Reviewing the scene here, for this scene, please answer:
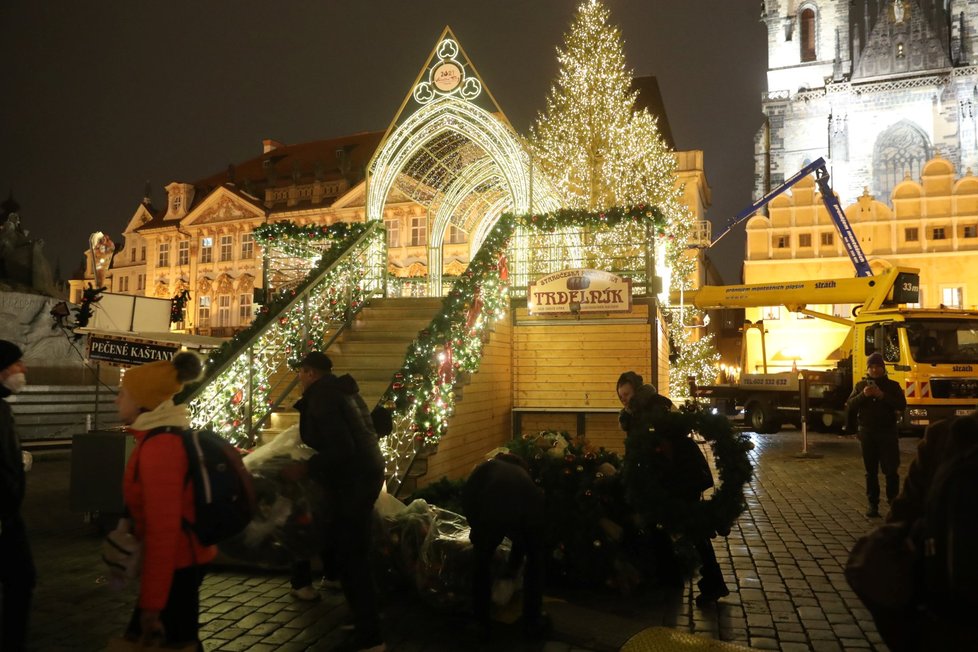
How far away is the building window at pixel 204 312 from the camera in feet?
171

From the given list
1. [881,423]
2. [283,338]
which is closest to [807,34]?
[881,423]

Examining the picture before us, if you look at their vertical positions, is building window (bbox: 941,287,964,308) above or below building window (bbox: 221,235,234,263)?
below

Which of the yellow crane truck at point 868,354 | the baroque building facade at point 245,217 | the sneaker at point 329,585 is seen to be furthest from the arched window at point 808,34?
the sneaker at point 329,585

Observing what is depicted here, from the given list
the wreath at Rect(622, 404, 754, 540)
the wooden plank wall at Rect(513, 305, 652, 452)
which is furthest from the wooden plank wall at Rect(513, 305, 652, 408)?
the wreath at Rect(622, 404, 754, 540)

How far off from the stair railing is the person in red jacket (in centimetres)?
402

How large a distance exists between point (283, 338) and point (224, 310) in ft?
142

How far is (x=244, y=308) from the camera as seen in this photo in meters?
51.0

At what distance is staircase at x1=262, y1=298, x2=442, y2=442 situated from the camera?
9773 millimetres

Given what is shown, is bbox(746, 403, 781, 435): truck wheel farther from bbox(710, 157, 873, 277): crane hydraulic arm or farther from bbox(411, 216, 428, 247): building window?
bbox(411, 216, 428, 247): building window

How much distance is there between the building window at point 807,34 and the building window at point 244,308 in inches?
1720

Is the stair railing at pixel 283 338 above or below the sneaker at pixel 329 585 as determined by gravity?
above

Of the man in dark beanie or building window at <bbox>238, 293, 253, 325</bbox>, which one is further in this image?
building window at <bbox>238, 293, 253, 325</bbox>

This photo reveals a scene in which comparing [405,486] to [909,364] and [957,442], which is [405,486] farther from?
[909,364]

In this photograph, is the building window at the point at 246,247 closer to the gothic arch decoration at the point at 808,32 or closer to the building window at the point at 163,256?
the building window at the point at 163,256
